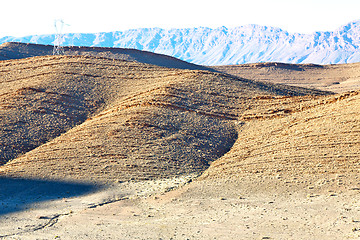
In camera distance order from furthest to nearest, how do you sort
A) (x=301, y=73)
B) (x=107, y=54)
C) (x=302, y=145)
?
(x=301, y=73), (x=107, y=54), (x=302, y=145)

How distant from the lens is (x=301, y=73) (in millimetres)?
75688

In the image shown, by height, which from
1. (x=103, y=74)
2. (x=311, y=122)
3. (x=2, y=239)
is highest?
(x=103, y=74)

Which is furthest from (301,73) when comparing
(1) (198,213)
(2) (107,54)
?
(1) (198,213)

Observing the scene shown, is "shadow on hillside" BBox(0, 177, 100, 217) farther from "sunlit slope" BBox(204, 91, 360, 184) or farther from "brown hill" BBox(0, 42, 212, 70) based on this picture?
"brown hill" BBox(0, 42, 212, 70)

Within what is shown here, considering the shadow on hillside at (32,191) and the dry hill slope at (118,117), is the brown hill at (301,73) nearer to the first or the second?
the dry hill slope at (118,117)

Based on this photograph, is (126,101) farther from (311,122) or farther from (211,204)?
(211,204)

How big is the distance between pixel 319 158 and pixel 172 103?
982cm

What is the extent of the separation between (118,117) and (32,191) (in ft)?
24.5

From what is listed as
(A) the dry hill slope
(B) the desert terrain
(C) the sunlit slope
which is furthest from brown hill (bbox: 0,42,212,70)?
(C) the sunlit slope

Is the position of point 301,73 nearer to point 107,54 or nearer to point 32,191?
point 107,54

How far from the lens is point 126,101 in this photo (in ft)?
89.7

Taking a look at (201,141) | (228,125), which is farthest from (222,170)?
(228,125)

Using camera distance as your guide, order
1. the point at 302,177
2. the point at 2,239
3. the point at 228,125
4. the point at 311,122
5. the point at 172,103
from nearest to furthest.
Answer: the point at 2,239 < the point at 302,177 < the point at 311,122 < the point at 228,125 < the point at 172,103

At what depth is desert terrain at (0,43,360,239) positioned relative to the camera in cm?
1423
